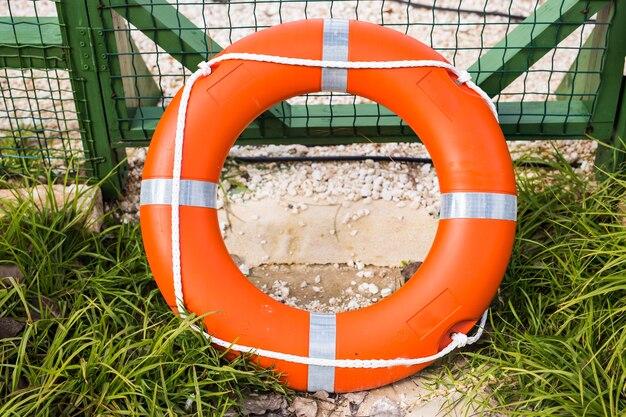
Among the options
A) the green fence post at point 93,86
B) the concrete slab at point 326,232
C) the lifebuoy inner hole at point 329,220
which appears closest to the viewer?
the green fence post at point 93,86

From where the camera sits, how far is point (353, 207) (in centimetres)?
303

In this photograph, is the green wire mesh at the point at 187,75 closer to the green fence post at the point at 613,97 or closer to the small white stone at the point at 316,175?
the green fence post at the point at 613,97

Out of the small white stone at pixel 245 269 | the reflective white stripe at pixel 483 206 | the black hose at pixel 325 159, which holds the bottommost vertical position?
the small white stone at pixel 245 269

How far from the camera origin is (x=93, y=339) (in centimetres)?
220

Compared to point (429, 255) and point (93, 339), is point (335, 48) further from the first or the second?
point (93, 339)

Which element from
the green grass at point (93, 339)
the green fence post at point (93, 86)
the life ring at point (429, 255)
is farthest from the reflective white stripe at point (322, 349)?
the green fence post at point (93, 86)

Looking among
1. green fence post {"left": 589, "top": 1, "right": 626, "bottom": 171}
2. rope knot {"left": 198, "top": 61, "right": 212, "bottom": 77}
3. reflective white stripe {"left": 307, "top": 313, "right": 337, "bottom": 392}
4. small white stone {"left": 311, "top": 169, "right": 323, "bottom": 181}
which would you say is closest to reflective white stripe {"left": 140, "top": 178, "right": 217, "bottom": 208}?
rope knot {"left": 198, "top": 61, "right": 212, "bottom": 77}

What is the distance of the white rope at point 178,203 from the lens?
88.7 inches

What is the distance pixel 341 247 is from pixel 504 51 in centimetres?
91

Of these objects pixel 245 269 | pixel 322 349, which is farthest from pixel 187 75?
pixel 322 349

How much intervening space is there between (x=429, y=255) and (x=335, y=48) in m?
0.69

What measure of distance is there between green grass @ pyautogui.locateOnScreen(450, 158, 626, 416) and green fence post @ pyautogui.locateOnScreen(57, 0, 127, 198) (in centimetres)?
145

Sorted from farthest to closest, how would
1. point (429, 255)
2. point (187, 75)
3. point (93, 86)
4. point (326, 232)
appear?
1. point (326, 232)
2. point (93, 86)
3. point (187, 75)
4. point (429, 255)

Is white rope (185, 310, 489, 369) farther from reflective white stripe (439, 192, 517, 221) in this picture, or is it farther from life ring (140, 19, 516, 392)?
reflective white stripe (439, 192, 517, 221)
